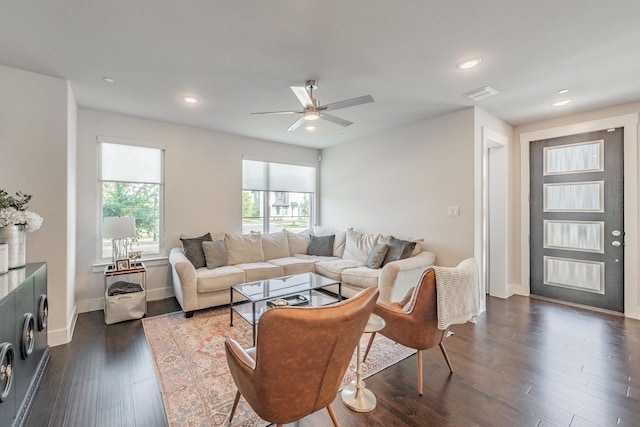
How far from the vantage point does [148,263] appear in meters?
4.11

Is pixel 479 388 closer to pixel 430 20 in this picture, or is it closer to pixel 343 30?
pixel 430 20

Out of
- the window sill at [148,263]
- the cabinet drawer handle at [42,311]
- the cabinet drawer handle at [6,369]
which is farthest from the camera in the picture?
the window sill at [148,263]

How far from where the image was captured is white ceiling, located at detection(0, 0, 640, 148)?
72.6 inches

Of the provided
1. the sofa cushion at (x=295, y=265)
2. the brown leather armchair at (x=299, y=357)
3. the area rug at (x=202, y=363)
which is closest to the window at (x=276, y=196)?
the sofa cushion at (x=295, y=265)

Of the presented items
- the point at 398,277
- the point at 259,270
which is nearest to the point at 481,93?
the point at 398,277

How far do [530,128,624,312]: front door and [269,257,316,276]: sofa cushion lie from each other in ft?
11.2

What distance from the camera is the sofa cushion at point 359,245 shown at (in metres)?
→ 4.43

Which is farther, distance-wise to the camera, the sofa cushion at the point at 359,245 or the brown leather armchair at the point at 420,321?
the sofa cushion at the point at 359,245

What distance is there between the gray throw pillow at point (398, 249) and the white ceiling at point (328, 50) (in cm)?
180

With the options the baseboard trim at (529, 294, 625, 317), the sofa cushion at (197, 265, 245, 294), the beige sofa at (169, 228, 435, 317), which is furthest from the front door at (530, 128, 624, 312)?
the sofa cushion at (197, 265, 245, 294)

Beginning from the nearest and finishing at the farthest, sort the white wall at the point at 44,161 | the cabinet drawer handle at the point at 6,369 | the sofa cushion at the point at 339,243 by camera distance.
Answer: the cabinet drawer handle at the point at 6,369 < the white wall at the point at 44,161 < the sofa cushion at the point at 339,243

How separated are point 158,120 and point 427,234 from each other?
426 cm

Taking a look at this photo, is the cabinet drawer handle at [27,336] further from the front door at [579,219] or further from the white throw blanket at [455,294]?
the front door at [579,219]

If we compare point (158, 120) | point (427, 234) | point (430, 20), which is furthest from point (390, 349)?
point (158, 120)
